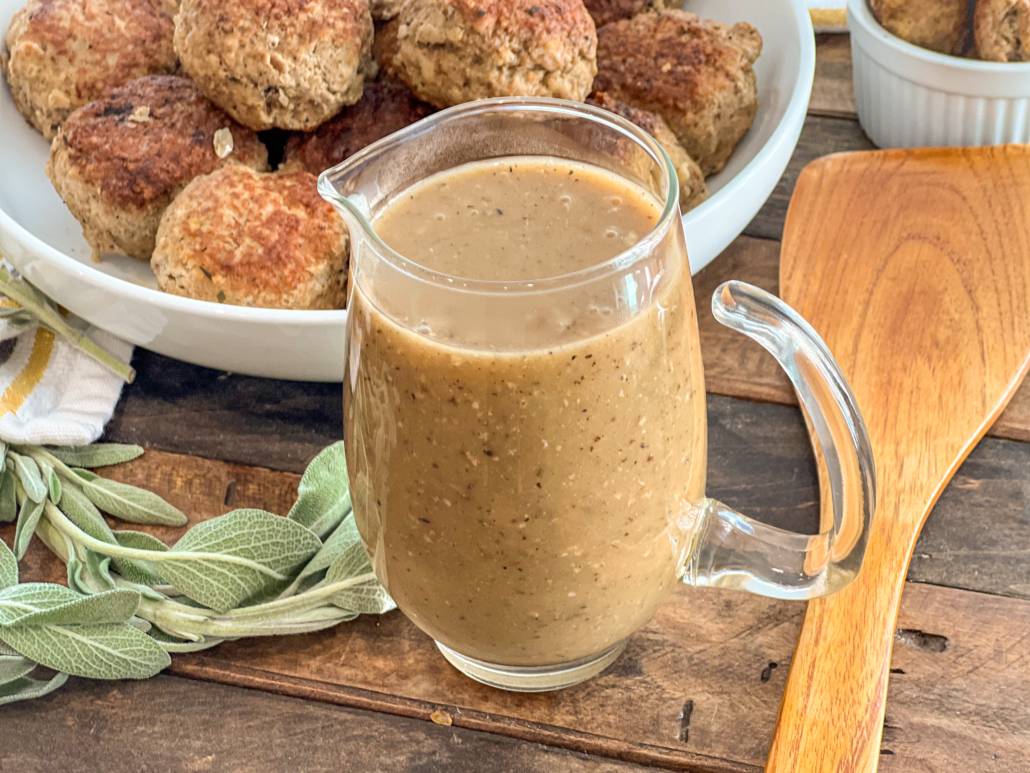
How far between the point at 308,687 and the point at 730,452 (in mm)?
471

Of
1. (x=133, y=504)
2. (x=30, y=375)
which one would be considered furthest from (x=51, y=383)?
(x=133, y=504)

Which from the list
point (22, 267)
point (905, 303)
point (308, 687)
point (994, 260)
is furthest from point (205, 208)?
point (994, 260)

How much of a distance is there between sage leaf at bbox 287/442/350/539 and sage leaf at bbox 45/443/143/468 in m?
0.20

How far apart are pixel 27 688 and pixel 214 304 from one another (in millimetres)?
374

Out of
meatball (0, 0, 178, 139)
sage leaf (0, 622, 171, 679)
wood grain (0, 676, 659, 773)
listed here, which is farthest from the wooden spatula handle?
meatball (0, 0, 178, 139)

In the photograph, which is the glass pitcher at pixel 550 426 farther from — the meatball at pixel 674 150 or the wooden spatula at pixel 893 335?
the meatball at pixel 674 150

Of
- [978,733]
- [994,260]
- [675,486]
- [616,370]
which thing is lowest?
[978,733]

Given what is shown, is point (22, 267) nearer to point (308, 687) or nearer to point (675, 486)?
point (308, 687)

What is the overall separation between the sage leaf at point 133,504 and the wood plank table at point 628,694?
2 cm

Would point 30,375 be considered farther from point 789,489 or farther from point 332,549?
point 789,489

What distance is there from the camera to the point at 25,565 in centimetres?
99

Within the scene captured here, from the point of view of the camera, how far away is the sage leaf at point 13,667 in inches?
34.0

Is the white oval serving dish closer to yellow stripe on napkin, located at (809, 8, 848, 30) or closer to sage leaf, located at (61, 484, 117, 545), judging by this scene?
sage leaf, located at (61, 484, 117, 545)

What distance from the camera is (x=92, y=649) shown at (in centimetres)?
86
